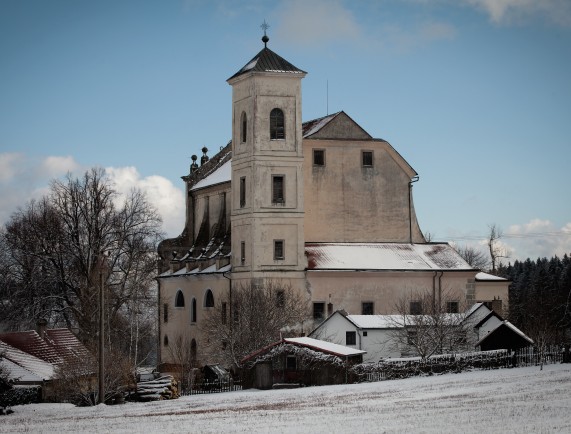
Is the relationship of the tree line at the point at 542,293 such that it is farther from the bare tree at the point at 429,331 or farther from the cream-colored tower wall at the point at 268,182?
the cream-colored tower wall at the point at 268,182

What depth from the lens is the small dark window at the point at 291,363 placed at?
62188 millimetres

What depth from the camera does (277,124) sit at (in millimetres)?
77375

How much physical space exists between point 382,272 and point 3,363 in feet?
86.1

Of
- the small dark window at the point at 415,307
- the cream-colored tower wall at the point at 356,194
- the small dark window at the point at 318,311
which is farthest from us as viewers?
the cream-colored tower wall at the point at 356,194

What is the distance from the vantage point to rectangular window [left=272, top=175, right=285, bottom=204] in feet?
253

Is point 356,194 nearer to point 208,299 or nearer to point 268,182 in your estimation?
point 268,182

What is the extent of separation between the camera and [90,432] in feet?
131

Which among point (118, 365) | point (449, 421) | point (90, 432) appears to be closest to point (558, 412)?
point (449, 421)

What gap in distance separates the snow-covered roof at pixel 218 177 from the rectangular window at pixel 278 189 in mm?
8701

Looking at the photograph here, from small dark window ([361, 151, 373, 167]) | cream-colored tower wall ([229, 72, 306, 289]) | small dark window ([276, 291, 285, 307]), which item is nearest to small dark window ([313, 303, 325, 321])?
cream-colored tower wall ([229, 72, 306, 289])

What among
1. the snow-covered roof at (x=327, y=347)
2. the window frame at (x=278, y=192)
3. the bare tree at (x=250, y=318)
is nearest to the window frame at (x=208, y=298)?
the bare tree at (x=250, y=318)

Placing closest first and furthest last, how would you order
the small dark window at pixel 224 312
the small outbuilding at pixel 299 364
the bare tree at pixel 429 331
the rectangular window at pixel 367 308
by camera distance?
the small outbuilding at pixel 299 364 → the bare tree at pixel 429 331 → the small dark window at pixel 224 312 → the rectangular window at pixel 367 308

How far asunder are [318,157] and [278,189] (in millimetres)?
3992

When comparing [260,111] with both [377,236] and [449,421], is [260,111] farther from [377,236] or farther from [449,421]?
[449,421]
